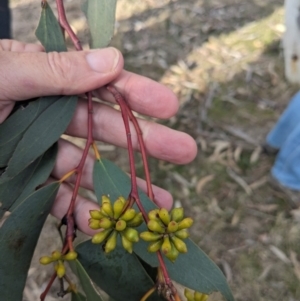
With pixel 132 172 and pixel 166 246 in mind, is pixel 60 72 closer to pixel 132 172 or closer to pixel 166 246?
pixel 132 172

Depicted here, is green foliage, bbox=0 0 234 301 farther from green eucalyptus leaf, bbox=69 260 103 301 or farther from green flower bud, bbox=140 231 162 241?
green flower bud, bbox=140 231 162 241

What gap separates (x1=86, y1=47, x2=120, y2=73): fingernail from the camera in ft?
3.05

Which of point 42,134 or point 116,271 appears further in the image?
point 42,134

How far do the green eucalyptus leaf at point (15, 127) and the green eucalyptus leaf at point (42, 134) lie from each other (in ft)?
0.05

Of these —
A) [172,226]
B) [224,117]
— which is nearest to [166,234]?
[172,226]

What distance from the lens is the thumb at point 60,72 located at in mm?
932

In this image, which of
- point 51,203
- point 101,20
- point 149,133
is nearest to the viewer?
point 51,203

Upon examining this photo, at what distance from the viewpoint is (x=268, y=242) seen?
Result: 159 centimetres

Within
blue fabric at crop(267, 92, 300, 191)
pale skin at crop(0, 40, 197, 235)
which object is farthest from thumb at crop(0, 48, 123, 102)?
blue fabric at crop(267, 92, 300, 191)

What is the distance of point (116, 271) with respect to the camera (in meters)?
0.79

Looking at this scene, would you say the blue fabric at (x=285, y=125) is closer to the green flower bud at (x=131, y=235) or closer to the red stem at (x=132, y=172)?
the red stem at (x=132, y=172)

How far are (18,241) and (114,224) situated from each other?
0.78 feet

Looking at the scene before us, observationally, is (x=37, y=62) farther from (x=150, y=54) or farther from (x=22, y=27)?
(x=22, y=27)

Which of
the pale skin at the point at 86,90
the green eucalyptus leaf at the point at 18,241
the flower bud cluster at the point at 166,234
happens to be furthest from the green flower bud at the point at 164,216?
the pale skin at the point at 86,90
